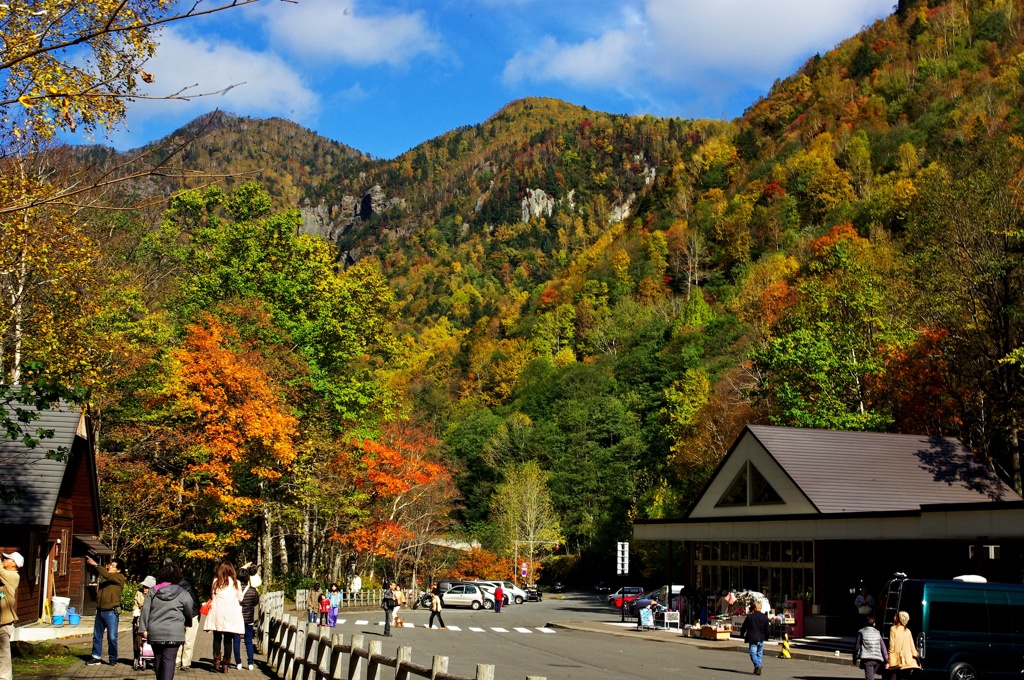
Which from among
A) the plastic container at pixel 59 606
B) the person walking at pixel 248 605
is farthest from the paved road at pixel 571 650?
the plastic container at pixel 59 606

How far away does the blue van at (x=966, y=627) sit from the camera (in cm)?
1875

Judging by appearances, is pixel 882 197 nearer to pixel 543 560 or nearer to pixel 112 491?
pixel 543 560

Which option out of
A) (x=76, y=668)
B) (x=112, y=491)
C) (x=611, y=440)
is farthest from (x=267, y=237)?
(x=611, y=440)

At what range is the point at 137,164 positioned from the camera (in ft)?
30.2

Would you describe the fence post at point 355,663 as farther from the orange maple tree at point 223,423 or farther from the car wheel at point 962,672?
the orange maple tree at point 223,423

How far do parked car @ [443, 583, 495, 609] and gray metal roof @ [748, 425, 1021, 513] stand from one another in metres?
22.4

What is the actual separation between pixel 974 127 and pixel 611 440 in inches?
2353

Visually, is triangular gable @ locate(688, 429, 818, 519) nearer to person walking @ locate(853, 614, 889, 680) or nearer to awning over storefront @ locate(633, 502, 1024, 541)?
awning over storefront @ locate(633, 502, 1024, 541)

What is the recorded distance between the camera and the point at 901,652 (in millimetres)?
16203

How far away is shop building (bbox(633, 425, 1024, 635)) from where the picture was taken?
29625 millimetres

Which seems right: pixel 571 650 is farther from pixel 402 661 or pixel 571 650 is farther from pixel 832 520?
pixel 402 661

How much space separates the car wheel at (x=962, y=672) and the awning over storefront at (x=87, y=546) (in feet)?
83.2

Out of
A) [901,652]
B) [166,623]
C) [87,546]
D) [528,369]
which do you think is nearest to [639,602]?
[87,546]

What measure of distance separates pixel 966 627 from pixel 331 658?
1210 cm
